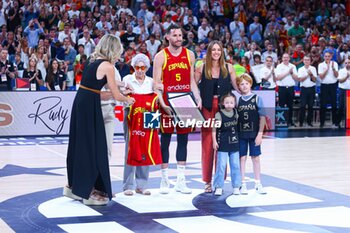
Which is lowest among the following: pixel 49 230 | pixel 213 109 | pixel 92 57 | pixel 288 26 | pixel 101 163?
pixel 49 230

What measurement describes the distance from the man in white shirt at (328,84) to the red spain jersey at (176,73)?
34.0 feet

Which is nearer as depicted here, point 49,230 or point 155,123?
point 49,230

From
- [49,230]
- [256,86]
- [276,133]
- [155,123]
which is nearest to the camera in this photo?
[49,230]

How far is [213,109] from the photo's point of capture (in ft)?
31.8

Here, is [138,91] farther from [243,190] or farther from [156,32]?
[156,32]

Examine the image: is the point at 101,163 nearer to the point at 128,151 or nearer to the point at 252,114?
the point at 128,151

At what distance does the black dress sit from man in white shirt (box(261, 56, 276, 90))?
1030 cm

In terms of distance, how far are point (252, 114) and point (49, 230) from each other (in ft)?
10.7

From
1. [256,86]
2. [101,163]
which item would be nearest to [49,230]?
[101,163]

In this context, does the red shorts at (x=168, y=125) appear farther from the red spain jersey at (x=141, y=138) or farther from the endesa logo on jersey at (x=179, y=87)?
the endesa logo on jersey at (x=179, y=87)

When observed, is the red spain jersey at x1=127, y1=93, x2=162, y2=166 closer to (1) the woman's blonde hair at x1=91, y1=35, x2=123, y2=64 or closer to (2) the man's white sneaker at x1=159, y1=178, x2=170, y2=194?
(2) the man's white sneaker at x1=159, y1=178, x2=170, y2=194

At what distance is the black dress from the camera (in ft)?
28.6

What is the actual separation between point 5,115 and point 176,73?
25.3 ft

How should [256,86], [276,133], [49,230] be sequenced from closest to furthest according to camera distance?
[49,230] < [276,133] < [256,86]
